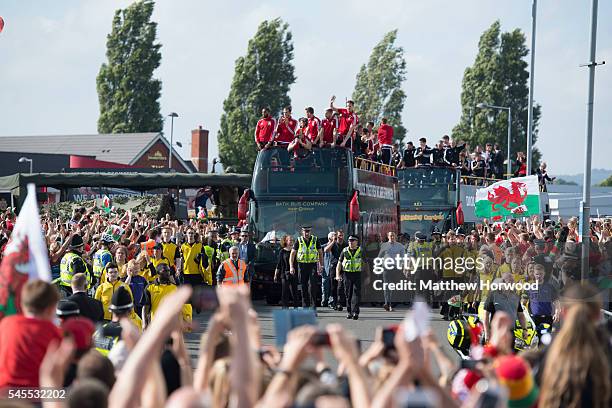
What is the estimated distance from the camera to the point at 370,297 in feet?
70.3

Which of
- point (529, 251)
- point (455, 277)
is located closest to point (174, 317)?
point (529, 251)

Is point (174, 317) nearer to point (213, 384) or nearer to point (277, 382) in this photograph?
point (277, 382)

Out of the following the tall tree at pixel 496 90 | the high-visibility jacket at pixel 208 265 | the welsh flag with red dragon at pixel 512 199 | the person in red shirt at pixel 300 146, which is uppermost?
the tall tree at pixel 496 90

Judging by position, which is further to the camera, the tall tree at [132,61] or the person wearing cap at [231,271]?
the tall tree at [132,61]

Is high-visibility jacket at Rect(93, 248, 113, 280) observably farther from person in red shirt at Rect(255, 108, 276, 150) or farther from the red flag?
the red flag

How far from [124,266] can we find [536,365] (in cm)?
944

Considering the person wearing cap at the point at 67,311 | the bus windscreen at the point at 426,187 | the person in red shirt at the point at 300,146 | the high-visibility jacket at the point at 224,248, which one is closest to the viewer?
the person wearing cap at the point at 67,311

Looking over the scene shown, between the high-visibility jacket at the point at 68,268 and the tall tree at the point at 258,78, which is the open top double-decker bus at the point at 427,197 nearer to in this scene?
the high-visibility jacket at the point at 68,268

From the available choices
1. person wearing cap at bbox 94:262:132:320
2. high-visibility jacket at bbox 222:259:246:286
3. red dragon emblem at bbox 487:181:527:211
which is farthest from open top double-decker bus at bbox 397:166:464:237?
person wearing cap at bbox 94:262:132:320

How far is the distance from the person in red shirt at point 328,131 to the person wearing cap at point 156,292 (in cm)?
799

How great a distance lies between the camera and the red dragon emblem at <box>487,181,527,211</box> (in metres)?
23.2

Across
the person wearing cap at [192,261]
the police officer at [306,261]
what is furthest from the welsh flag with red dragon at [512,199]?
the person wearing cap at [192,261]

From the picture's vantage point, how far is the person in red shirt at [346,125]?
2277 cm

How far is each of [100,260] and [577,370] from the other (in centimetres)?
1183
